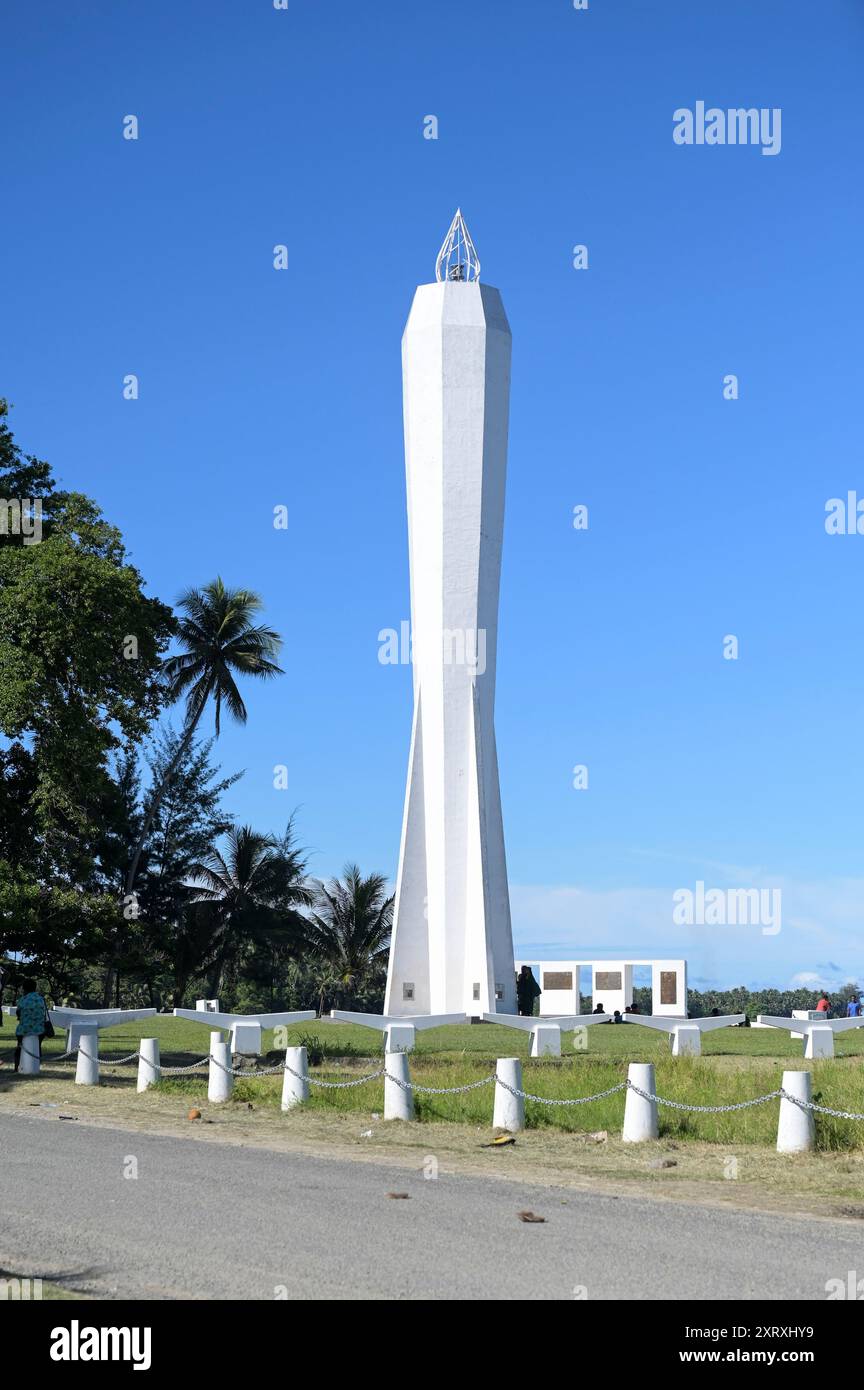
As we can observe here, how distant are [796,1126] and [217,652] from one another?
38765mm

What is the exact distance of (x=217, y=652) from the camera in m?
50.5

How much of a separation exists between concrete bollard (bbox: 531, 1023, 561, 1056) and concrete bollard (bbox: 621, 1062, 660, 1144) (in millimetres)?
10776

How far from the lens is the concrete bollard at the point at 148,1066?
2097 centimetres

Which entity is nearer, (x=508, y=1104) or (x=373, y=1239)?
(x=373, y=1239)

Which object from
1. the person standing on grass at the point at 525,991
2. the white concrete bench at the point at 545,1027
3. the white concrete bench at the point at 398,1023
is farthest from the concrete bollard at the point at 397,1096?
the person standing on grass at the point at 525,991

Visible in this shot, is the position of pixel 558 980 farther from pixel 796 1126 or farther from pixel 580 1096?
pixel 796 1126

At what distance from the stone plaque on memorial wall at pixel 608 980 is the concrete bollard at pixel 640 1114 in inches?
1275

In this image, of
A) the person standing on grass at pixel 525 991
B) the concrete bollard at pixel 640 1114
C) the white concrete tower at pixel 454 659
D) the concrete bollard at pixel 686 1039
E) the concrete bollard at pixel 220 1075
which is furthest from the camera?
the person standing on grass at pixel 525 991

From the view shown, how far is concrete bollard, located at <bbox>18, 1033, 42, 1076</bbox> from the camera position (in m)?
23.8

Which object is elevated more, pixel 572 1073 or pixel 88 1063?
pixel 572 1073

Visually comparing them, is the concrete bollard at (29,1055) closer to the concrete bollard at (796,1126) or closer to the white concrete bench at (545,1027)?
the white concrete bench at (545,1027)

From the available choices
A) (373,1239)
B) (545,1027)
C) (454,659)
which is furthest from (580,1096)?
(454,659)

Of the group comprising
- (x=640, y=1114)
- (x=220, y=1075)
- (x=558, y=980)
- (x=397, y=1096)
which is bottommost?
(x=558, y=980)

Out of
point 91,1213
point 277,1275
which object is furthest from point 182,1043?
point 277,1275
